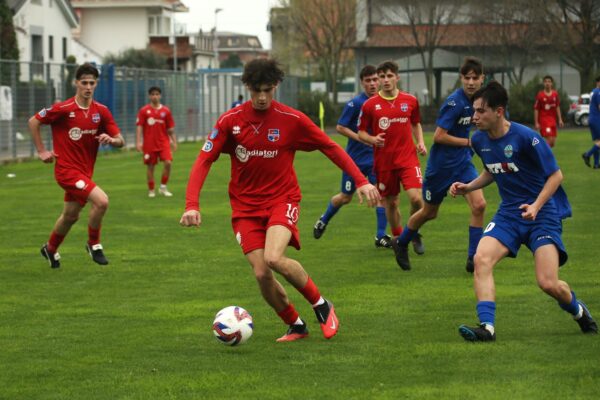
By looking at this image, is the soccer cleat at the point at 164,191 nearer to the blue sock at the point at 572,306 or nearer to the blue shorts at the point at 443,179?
the blue shorts at the point at 443,179

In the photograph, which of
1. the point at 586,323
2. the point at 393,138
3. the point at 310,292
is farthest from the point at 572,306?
the point at 393,138

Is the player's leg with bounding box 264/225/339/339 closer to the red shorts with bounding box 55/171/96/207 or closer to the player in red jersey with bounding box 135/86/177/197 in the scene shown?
the red shorts with bounding box 55/171/96/207

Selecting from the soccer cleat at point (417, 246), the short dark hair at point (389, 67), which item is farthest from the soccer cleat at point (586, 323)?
the short dark hair at point (389, 67)

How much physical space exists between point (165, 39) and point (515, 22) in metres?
37.5

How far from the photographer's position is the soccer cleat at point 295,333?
8695mm

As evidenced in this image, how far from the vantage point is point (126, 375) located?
7.65 meters

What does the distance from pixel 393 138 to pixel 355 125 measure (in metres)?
1.44

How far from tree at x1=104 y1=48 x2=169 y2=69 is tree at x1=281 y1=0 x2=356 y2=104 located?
42.5 ft

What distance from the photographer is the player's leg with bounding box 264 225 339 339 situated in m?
8.36

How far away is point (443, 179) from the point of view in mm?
12148

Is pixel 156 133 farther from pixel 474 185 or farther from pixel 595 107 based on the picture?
pixel 474 185

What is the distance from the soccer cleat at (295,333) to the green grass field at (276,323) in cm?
10

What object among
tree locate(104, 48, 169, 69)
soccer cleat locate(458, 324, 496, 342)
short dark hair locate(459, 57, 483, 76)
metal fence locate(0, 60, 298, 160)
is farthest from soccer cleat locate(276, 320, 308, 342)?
tree locate(104, 48, 169, 69)

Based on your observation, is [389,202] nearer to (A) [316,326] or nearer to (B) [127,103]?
(A) [316,326]
